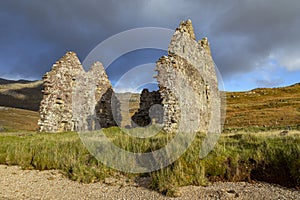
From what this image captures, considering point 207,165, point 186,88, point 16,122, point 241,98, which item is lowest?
point 207,165

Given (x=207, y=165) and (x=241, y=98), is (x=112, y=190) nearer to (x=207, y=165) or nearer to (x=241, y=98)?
(x=207, y=165)

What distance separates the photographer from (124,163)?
731cm

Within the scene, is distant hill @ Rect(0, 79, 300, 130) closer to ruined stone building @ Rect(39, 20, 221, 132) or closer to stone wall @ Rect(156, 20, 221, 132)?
ruined stone building @ Rect(39, 20, 221, 132)

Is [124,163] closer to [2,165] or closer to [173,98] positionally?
[2,165]

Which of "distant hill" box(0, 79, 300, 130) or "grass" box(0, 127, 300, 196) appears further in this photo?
"distant hill" box(0, 79, 300, 130)

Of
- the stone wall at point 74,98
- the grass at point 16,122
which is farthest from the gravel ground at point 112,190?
the grass at point 16,122

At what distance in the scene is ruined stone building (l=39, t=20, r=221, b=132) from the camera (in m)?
14.1

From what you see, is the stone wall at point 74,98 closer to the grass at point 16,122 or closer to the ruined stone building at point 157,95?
the ruined stone building at point 157,95

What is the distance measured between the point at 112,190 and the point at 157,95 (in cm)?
1427

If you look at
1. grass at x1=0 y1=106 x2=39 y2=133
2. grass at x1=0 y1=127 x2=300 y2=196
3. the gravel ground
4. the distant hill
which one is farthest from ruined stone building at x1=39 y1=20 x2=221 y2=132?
grass at x1=0 y1=106 x2=39 y2=133

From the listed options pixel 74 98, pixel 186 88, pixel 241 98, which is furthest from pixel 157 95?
pixel 241 98

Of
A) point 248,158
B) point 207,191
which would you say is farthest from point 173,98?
point 207,191

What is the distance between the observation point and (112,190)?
6004 mm

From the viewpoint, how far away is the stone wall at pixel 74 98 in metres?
17.9
